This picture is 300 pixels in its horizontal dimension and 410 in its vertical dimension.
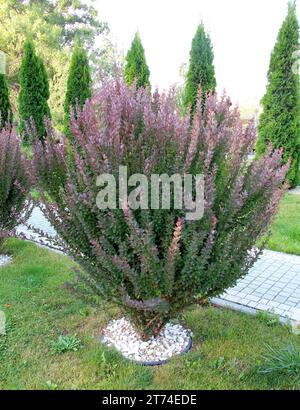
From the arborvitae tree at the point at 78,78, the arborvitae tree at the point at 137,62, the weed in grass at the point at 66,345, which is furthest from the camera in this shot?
the arborvitae tree at the point at 78,78

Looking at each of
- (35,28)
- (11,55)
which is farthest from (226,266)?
(35,28)

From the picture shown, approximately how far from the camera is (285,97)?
8945 mm

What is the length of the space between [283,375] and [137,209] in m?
1.64

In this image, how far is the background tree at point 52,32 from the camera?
51.2 ft

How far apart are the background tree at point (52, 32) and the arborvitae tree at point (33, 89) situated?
12.9 ft

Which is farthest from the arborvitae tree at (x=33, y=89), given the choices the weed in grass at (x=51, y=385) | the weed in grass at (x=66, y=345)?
the weed in grass at (x=51, y=385)

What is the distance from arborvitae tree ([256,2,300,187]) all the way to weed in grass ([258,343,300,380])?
22.2 ft

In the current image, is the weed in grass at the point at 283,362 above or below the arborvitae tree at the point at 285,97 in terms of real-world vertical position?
below

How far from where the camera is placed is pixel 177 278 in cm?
243

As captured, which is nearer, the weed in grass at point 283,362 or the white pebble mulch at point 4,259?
the weed in grass at point 283,362

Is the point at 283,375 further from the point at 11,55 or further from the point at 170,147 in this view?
the point at 11,55

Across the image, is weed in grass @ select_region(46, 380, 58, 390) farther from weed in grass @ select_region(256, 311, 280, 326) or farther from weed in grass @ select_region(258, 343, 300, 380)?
weed in grass @ select_region(256, 311, 280, 326)

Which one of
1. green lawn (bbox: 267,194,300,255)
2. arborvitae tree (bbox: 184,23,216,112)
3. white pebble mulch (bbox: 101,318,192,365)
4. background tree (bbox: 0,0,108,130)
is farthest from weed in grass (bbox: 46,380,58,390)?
background tree (bbox: 0,0,108,130)

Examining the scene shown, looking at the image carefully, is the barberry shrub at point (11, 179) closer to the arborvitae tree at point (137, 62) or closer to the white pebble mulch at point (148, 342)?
the white pebble mulch at point (148, 342)
